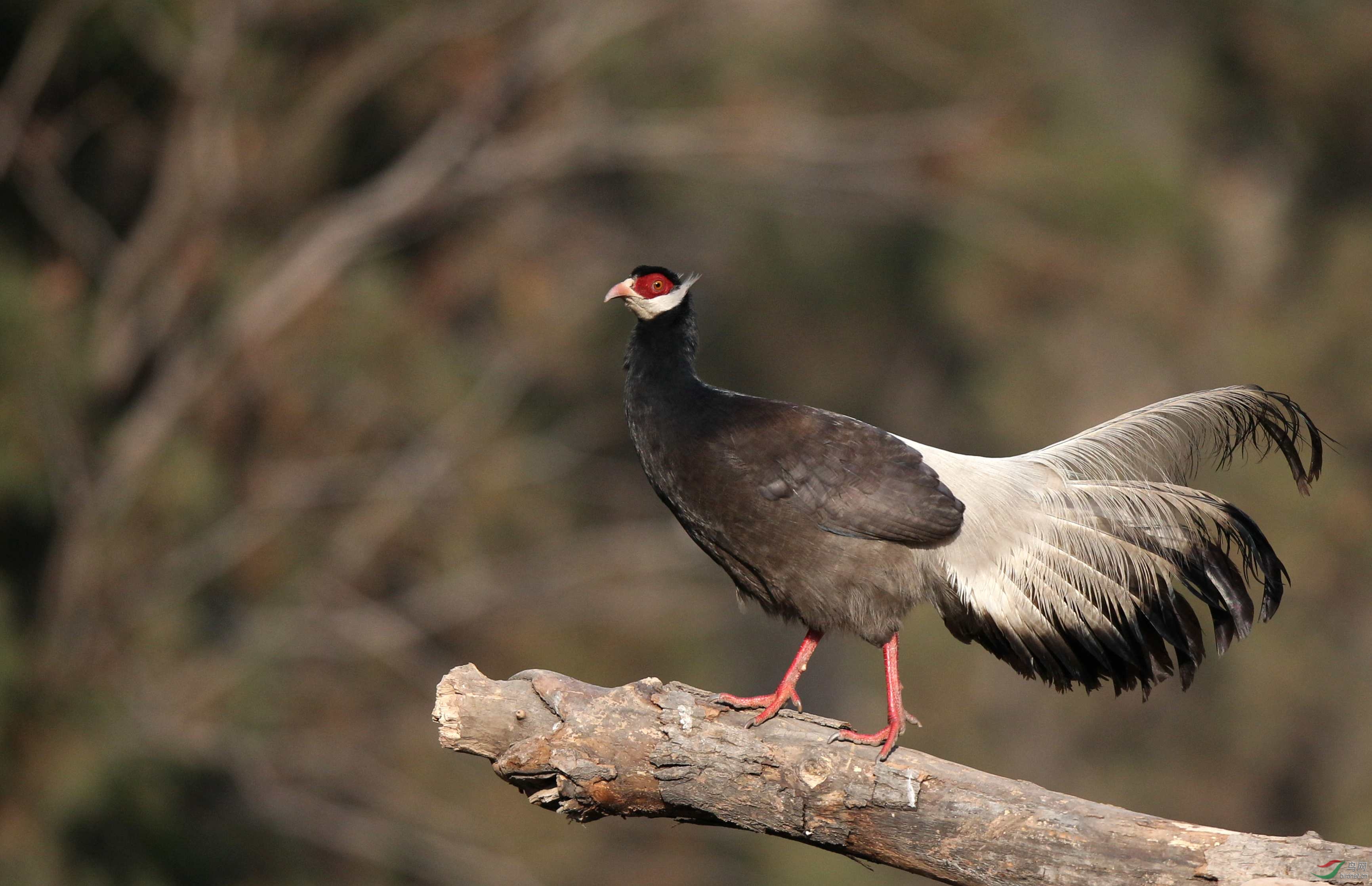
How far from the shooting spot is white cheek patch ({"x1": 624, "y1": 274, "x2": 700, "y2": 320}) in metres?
5.65

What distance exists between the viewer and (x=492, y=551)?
1537 cm

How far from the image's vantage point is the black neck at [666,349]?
5406 millimetres

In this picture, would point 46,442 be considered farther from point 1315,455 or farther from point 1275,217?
point 1275,217

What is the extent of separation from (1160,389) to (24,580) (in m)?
11.2

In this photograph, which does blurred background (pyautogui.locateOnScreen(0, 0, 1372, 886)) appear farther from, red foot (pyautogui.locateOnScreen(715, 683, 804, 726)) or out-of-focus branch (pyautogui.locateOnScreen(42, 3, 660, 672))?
red foot (pyautogui.locateOnScreen(715, 683, 804, 726))

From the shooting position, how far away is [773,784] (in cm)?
420

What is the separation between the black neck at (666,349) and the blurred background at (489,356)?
7756 mm

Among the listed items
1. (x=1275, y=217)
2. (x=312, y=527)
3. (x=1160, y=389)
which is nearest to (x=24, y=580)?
(x=312, y=527)

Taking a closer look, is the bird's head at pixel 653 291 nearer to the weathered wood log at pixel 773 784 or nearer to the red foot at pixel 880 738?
the weathered wood log at pixel 773 784

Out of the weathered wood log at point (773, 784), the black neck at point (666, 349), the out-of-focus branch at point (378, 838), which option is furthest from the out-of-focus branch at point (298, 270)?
the weathered wood log at point (773, 784)

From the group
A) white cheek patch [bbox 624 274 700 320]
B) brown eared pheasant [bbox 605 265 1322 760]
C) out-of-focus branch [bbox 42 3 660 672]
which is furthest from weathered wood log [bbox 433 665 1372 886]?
out-of-focus branch [bbox 42 3 660 672]

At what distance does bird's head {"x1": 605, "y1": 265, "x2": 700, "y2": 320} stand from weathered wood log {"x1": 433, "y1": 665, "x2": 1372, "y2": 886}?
5.73ft

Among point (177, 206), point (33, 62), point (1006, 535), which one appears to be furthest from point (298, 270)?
point (1006, 535)

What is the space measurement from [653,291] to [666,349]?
322 mm
